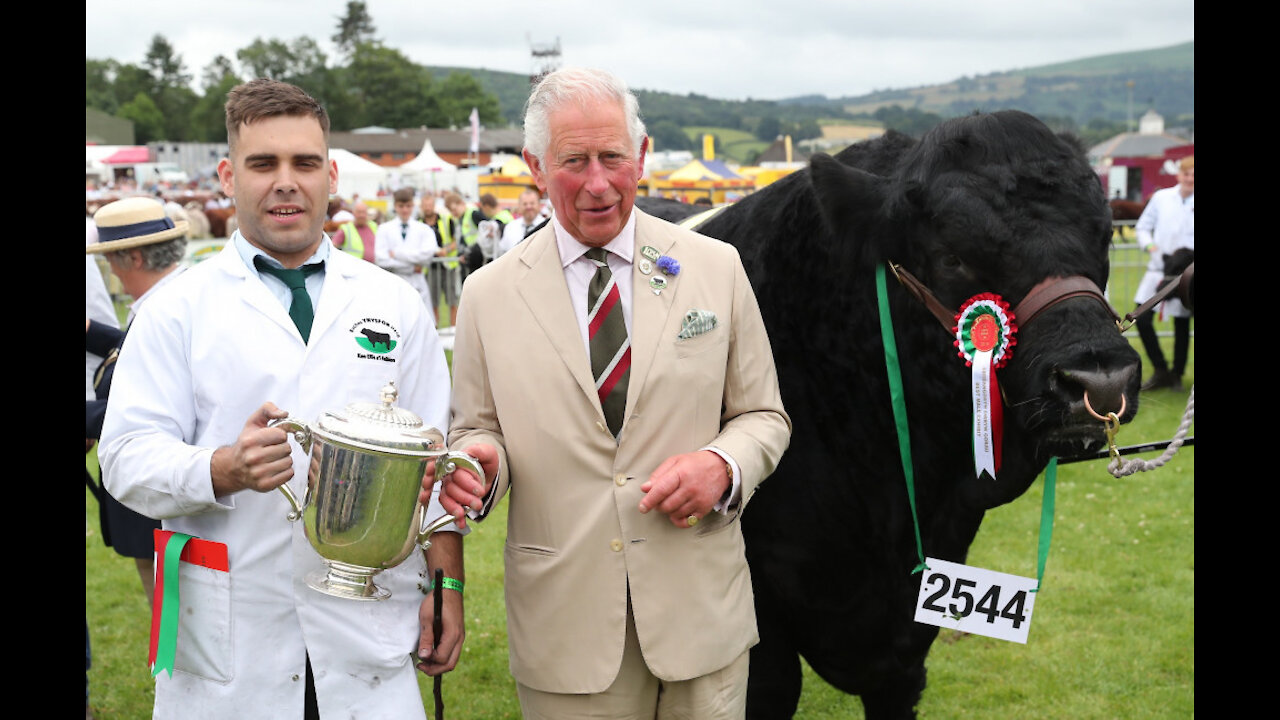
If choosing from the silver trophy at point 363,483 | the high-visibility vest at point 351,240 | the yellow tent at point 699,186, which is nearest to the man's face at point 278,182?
the silver trophy at point 363,483

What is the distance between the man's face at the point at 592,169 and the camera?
2.16 meters

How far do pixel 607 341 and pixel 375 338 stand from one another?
0.49 meters

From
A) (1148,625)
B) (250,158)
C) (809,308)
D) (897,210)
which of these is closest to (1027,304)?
(897,210)

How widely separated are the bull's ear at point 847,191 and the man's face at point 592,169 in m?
0.60

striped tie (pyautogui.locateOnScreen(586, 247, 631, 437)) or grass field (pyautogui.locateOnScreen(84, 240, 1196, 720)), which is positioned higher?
striped tie (pyautogui.locateOnScreen(586, 247, 631, 437))

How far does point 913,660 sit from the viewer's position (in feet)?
9.99

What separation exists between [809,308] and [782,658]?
1.01 metres

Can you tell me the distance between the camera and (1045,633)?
16.6 feet

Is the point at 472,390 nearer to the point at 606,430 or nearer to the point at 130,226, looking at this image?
the point at 606,430

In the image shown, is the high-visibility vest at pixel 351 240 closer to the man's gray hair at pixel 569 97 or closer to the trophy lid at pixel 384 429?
the man's gray hair at pixel 569 97

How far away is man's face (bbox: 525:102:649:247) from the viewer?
216cm

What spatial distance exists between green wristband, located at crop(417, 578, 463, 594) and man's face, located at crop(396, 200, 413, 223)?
1141 cm

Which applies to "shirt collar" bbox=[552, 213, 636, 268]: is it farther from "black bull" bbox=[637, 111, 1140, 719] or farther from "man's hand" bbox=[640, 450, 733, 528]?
"black bull" bbox=[637, 111, 1140, 719]

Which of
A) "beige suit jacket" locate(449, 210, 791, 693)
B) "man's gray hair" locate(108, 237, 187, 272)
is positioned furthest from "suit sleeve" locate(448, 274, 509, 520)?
"man's gray hair" locate(108, 237, 187, 272)
